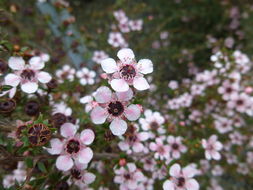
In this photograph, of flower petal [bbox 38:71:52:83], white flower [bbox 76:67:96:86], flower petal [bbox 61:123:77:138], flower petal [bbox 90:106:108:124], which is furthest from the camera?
white flower [bbox 76:67:96:86]

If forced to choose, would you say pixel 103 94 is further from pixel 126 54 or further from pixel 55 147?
pixel 55 147

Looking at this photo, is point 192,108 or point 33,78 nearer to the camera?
point 33,78

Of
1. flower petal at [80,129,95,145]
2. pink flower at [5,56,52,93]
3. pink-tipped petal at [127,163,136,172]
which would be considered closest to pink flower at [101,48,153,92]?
flower petal at [80,129,95,145]

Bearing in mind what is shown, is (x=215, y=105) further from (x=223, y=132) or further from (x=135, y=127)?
(x=135, y=127)

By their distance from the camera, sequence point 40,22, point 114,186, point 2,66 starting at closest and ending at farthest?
point 2,66 < point 114,186 < point 40,22

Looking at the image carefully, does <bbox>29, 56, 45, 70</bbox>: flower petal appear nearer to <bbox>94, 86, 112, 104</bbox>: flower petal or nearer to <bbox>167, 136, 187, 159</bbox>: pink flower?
<bbox>94, 86, 112, 104</bbox>: flower petal

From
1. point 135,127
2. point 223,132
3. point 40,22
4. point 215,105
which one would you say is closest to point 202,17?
point 215,105
